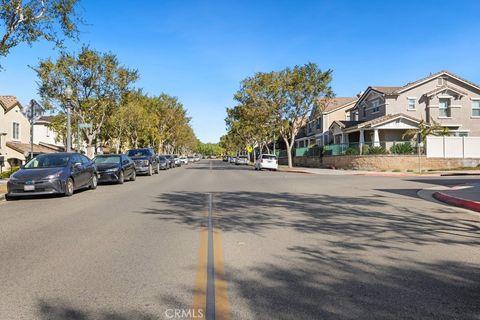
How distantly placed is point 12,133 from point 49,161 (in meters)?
30.4

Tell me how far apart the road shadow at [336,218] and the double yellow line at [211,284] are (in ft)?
5.23

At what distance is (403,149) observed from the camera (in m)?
35.1

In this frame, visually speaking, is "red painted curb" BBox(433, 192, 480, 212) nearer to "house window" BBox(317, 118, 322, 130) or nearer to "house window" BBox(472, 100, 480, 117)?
"house window" BBox(472, 100, 480, 117)

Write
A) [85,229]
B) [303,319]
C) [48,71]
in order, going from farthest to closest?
[48,71]
[85,229]
[303,319]

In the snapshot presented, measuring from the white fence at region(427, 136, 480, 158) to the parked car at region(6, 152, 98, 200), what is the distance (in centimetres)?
2775

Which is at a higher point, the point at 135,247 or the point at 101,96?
the point at 101,96

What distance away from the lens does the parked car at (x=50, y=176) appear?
1391 cm

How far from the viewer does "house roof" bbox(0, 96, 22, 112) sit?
130 feet

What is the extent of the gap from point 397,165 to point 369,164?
6.89 ft

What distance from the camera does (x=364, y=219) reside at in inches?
393

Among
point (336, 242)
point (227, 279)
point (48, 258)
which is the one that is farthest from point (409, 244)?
point (48, 258)

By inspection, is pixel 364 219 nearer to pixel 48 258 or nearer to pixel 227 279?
pixel 227 279

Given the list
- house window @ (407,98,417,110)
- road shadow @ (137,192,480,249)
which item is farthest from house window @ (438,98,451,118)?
road shadow @ (137,192,480,249)

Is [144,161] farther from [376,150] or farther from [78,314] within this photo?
[78,314]
